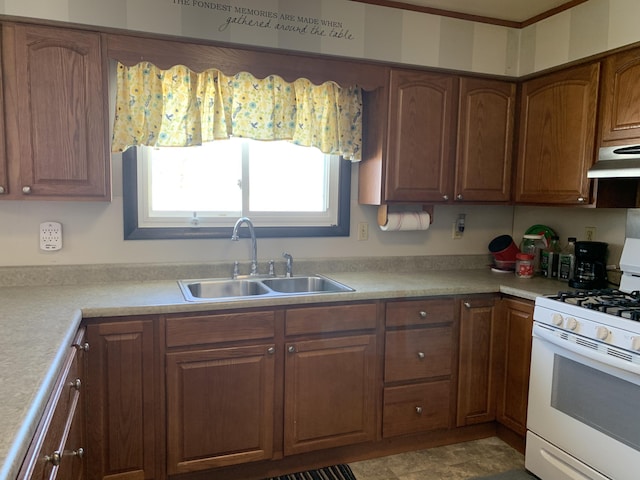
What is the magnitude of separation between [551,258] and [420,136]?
1119mm

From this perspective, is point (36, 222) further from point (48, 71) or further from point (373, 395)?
point (373, 395)

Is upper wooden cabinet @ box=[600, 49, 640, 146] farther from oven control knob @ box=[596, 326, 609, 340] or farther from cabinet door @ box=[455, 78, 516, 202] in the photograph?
oven control knob @ box=[596, 326, 609, 340]

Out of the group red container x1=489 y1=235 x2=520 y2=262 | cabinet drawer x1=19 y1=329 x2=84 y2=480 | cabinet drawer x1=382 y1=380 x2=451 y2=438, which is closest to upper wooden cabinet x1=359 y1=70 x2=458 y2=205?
red container x1=489 y1=235 x2=520 y2=262

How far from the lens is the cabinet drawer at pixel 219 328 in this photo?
6.58 feet

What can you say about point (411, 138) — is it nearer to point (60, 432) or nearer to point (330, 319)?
point (330, 319)

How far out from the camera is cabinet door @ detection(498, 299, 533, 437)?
2436 mm

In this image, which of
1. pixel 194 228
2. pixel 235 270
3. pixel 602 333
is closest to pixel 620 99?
pixel 602 333

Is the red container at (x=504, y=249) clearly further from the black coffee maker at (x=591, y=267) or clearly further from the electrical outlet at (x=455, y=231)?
the black coffee maker at (x=591, y=267)

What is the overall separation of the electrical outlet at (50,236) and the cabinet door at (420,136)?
173 centimetres

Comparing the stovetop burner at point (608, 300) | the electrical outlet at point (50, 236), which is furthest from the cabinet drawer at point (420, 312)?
the electrical outlet at point (50, 236)

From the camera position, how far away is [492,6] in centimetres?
261

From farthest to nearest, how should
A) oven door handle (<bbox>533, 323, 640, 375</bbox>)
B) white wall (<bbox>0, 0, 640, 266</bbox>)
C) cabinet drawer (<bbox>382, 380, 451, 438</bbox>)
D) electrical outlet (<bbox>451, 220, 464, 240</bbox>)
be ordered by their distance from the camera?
electrical outlet (<bbox>451, 220, 464, 240</bbox>)
cabinet drawer (<bbox>382, 380, 451, 438</bbox>)
white wall (<bbox>0, 0, 640, 266</bbox>)
oven door handle (<bbox>533, 323, 640, 375</bbox>)

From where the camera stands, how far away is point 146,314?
195cm

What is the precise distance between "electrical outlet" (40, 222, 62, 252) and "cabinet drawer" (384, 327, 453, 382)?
67.6 inches
